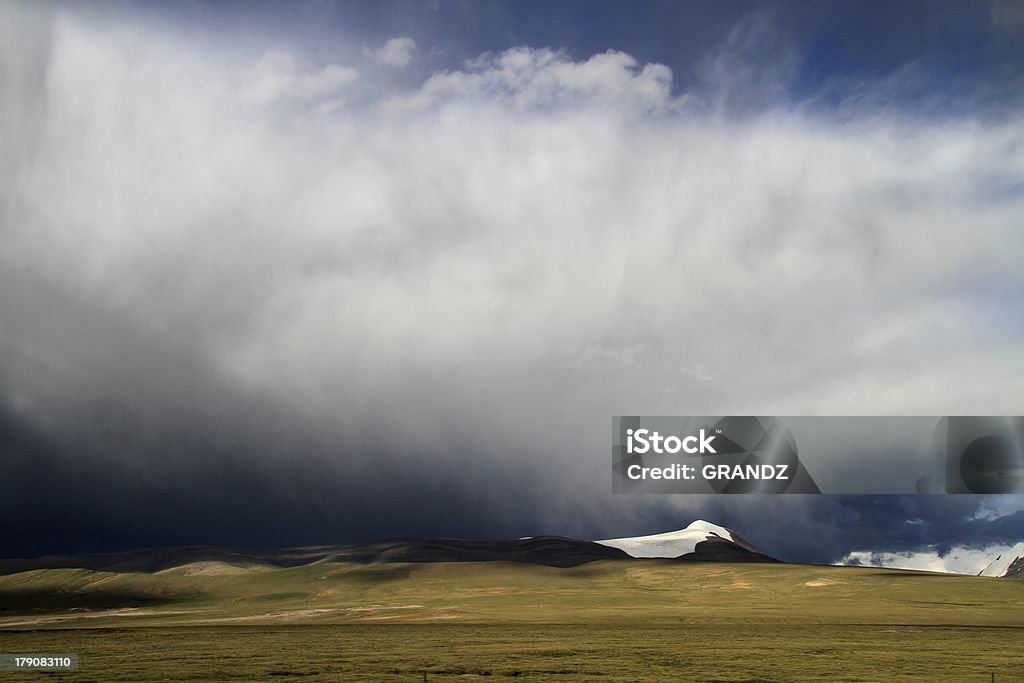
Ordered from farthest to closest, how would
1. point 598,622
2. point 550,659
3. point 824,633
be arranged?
point 598,622 → point 824,633 → point 550,659

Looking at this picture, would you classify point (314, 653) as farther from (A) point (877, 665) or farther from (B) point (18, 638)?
(B) point (18, 638)

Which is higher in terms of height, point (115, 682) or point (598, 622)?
point (115, 682)

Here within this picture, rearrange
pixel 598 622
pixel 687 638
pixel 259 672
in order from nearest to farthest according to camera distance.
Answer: pixel 259 672
pixel 687 638
pixel 598 622

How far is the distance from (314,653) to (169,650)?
25827mm

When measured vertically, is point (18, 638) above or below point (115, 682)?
below

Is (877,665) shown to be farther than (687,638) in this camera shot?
No

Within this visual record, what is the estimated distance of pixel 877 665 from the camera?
315 ft

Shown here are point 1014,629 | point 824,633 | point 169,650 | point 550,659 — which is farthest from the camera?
point 1014,629

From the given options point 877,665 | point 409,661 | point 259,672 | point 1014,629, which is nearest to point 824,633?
point 1014,629

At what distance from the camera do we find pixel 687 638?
138 meters

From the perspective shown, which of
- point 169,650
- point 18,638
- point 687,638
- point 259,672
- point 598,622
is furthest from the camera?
point 598,622

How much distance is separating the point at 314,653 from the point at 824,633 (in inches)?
3425

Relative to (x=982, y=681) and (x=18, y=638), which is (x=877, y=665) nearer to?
(x=982, y=681)

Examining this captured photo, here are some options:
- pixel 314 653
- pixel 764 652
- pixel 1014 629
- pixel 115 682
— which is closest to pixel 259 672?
pixel 115 682
